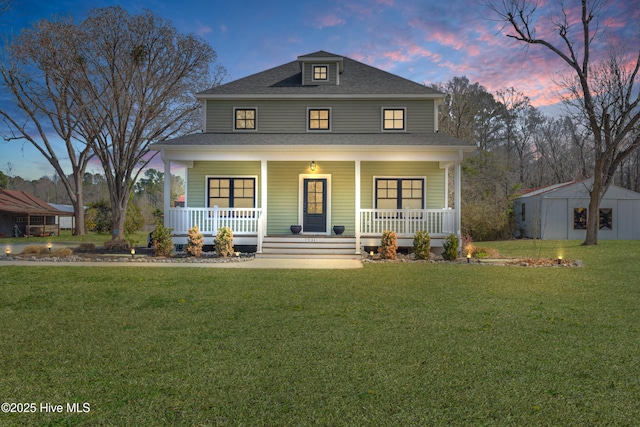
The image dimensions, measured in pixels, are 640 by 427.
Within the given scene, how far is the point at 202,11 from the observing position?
59.2ft

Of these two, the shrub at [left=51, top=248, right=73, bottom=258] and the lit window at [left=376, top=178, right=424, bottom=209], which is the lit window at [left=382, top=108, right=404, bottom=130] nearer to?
the lit window at [left=376, top=178, right=424, bottom=209]

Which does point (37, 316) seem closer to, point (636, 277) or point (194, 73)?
point (636, 277)

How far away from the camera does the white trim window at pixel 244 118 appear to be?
56.2 ft

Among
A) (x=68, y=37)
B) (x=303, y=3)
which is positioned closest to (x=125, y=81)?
(x=68, y=37)

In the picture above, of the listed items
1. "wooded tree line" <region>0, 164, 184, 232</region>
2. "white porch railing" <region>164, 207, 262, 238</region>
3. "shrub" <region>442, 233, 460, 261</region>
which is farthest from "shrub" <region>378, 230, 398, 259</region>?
"wooded tree line" <region>0, 164, 184, 232</region>

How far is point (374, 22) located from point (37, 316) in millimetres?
16195

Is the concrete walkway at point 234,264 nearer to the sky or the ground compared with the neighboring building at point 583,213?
nearer to the ground

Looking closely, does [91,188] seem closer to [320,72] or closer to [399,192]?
[320,72]

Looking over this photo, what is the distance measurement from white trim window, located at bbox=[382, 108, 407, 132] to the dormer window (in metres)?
2.83

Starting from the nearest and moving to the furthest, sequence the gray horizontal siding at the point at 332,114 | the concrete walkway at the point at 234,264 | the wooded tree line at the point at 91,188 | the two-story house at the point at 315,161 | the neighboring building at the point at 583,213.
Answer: the concrete walkway at the point at 234,264 < the two-story house at the point at 315,161 < the gray horizontal siding at the point at 332,114 < the neighboring building at the point at 583,213 < the wooded tree line at the point at 91,188

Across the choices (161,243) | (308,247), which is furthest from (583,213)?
(161,243)

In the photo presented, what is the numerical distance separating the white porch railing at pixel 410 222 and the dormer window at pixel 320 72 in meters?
6.39

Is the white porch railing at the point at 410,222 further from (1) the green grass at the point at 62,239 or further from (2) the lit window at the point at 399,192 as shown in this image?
(1) the green grass at the point at 62,239

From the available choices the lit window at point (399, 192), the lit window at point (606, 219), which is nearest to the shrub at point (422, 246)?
the lit window at point (399, 192)
